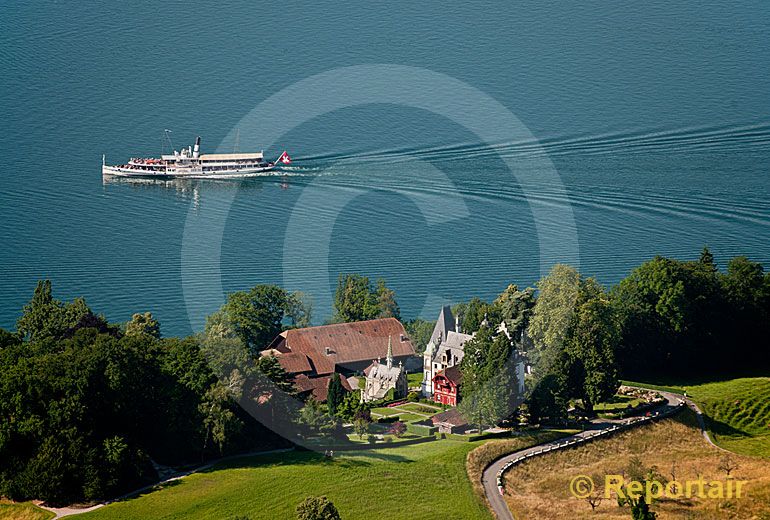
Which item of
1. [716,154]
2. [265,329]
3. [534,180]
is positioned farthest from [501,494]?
[716,154]

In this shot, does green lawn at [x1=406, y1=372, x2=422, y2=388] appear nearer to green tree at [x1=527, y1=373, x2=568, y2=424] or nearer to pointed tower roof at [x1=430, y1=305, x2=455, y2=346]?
pointed tower roof at [x1=430, y1=305, x2=455, y2=346]

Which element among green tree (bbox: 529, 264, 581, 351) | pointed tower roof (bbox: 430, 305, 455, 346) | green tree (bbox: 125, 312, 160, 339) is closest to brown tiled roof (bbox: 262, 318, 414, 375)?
pointed tower roof (bbox: 430, 305, 455, 346)

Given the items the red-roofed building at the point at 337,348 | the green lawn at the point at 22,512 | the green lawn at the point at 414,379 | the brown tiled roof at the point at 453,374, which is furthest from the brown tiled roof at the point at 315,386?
the green lawn at the point at 22,512

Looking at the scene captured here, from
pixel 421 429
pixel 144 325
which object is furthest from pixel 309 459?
pixel 144 325

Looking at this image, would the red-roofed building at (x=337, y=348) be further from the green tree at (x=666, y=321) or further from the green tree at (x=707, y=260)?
the green tree at (x=707, y=260)

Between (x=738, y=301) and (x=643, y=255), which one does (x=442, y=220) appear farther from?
(x=738, y=301)
